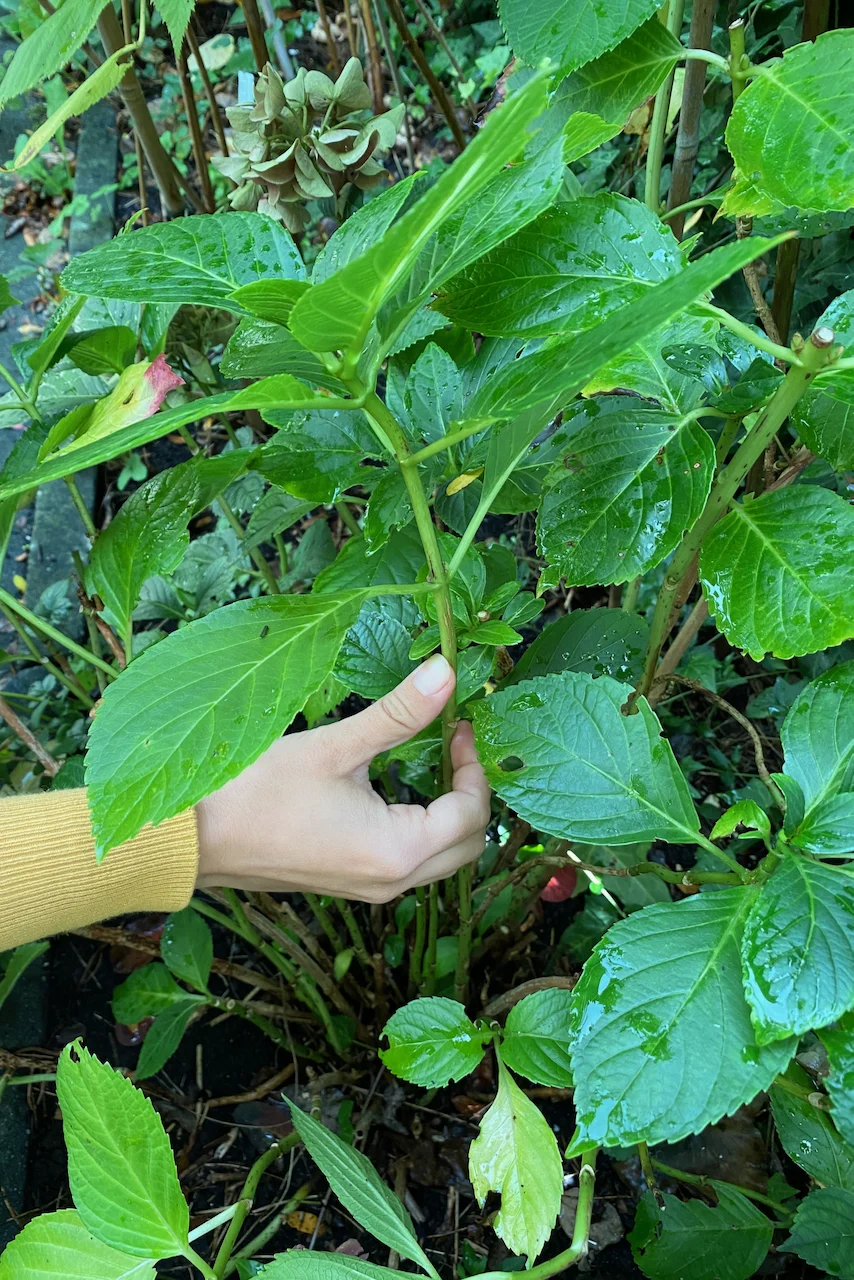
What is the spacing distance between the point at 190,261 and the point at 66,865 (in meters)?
0.51

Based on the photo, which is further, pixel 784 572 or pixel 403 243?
pixel 784 572

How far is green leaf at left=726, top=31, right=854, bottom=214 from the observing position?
1.78ft

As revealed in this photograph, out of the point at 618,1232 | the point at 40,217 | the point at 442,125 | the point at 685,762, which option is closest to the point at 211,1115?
the point at 618,1232

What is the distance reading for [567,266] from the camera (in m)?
0.58

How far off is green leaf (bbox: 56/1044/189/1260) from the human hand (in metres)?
0.19

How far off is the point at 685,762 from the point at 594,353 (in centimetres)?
109

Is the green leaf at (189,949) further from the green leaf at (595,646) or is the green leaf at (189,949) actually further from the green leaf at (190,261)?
the green leaf at (190,261)

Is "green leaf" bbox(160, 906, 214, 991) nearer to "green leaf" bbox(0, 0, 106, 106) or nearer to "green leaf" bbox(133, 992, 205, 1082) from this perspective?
"green leaf" bbox(133, 992, 205, 1082)

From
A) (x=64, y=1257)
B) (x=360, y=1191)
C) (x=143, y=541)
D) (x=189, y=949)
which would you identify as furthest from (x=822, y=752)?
(x=189, y=949)

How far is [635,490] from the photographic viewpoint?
2.03ft

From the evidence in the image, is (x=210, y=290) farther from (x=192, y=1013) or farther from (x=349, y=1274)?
(x=192, y=1013)

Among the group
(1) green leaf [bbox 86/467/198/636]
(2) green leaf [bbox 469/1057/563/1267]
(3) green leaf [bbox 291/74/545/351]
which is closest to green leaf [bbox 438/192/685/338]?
(3) green leaf [bbox 291/74/545/351]

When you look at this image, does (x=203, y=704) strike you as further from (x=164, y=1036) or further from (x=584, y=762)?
(x=164, y=1036)

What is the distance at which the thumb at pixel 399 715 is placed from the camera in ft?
2.01
